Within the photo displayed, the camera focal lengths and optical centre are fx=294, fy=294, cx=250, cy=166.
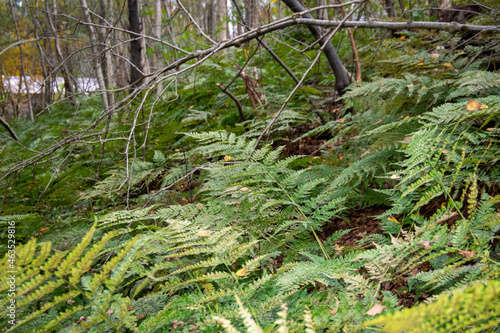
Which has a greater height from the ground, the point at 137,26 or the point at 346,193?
the point at 137,26

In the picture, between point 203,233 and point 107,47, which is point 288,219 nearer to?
point 203,233

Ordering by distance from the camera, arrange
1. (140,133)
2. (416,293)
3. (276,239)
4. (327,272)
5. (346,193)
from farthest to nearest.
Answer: (140,133), (346,193), (276,239), (416,293), (327,272)

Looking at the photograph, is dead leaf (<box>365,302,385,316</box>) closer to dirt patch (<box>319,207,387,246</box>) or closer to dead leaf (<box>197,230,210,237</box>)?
dead leaf (<box>197,230,210,237</box>)

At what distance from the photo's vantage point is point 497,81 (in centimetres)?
202

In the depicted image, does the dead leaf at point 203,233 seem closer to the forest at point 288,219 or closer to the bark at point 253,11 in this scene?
the forest at point 288,219

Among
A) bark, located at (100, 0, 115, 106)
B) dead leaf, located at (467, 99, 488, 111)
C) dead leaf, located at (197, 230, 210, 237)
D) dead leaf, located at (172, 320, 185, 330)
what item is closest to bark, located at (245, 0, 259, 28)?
bark, located at (100, 0, 115, 106)

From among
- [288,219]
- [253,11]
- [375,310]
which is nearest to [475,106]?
[288,219]

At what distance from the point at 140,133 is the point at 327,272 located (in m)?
3.70

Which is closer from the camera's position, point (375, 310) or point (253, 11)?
point (375, 310)

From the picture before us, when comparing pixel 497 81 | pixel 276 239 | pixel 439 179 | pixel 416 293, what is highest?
pixel 497 81

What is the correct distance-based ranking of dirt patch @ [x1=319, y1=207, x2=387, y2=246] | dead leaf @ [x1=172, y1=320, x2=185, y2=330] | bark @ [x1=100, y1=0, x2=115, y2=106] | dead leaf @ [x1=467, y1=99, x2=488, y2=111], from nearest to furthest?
dead leaf @ [x1=172, y1=320, x2=185, y2=330], dead leaf @ [x1=467, y1=99, x2=488, y2=111], dirt patch @ [x1=319, y1=207, x2=387, y2=246], bark @ [x1=100, y1=0, x2=115, y2=106]

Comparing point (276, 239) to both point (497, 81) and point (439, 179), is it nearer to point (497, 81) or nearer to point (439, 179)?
point (439, 179)

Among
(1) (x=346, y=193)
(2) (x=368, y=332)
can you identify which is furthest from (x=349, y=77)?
(2) (x=368, y=332)

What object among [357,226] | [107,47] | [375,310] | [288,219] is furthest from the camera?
[107,47]
